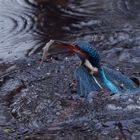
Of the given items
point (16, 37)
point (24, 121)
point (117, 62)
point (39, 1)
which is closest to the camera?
point (24, 121)

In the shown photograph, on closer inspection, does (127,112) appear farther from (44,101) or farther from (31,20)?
(31,20)

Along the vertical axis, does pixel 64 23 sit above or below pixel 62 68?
above

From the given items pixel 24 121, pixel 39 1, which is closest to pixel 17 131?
pixel 24 121

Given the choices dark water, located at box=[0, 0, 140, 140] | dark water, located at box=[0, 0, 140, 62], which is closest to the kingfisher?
dark water, located at box=[0, 0, 140, 140]

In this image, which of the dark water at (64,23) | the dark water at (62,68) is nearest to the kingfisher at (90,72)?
the dark water at (62,68)

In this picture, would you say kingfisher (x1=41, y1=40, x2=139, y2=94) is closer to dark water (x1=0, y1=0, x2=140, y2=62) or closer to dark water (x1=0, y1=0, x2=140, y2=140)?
dark water (x1=0, y1=0, x2=140, y2=140)

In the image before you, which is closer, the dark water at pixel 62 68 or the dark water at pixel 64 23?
the dark water at pixel 62 68

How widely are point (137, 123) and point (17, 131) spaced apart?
86cm

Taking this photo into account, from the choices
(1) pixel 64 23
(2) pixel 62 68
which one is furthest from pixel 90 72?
(1) pixel 64 23

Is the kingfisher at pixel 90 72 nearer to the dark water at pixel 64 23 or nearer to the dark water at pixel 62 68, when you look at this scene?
the dark water at pixel 62 68

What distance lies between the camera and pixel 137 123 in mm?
3580

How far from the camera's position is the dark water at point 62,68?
360 centimetres

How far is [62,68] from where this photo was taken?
480 cm

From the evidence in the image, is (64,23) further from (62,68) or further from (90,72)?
(90,72)
